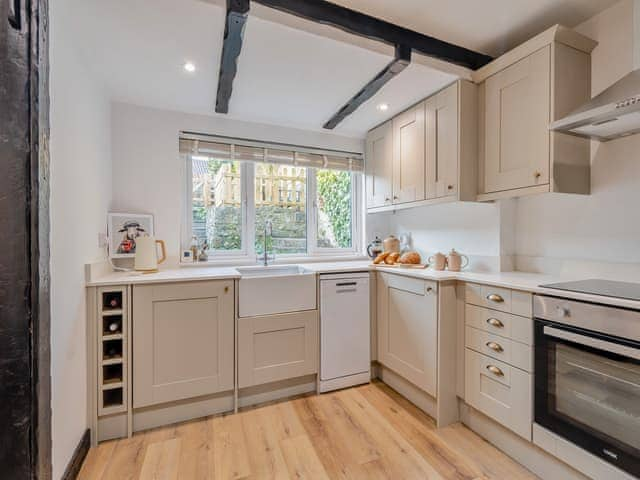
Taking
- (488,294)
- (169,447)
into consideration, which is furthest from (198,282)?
(488,294)

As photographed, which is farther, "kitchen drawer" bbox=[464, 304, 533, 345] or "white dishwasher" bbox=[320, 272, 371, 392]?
"white dishwasher" bbox=[320, 272, 371, 392]

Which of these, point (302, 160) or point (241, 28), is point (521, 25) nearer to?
point (241, 28)

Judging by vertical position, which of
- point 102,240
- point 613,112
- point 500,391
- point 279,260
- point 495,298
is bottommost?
point 500,391

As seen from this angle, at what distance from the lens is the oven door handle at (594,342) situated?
1.12 meters

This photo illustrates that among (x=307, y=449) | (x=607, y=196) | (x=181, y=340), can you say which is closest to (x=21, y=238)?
(x=181, y=340)

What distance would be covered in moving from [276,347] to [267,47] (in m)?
1.90

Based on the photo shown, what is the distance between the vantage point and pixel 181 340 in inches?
74.2

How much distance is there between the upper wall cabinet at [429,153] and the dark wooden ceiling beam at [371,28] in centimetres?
23

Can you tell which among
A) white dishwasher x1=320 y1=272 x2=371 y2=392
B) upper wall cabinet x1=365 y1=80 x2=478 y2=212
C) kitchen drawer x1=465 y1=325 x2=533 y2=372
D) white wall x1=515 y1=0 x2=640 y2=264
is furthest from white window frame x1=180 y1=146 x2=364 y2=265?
white wall x1=515 y1=0 x2=640 y2=264

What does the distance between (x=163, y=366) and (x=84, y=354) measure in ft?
1.36

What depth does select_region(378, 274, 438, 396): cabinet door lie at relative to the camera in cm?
192

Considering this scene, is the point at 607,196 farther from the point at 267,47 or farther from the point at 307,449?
the point at 307,449

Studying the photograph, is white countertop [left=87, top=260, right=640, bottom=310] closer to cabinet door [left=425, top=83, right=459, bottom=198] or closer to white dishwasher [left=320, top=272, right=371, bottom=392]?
white dishwasher [left=320, top=272, right=371, bottom=392]

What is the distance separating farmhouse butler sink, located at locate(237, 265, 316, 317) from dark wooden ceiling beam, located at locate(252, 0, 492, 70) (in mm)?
1526
